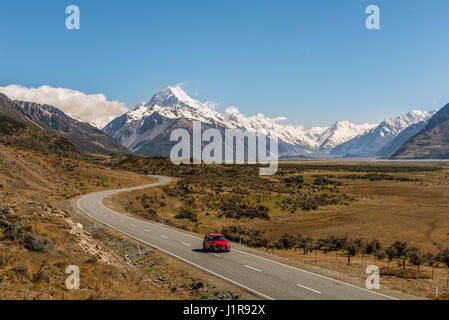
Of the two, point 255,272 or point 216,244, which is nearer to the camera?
point 255,272

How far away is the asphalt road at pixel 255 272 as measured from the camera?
15820 millimetres

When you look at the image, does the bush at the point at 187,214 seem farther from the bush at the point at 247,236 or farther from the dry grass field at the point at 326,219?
the bush at the point at 247,236

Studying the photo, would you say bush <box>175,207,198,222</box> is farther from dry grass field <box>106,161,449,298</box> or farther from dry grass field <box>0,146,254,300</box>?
dry grass field <box>0,146,254,300</box>

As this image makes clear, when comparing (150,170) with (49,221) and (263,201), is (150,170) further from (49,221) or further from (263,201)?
(49,221)

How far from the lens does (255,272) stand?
19.2 meters

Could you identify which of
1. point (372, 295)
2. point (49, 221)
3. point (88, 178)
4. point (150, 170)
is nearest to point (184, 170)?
point (150, 170)

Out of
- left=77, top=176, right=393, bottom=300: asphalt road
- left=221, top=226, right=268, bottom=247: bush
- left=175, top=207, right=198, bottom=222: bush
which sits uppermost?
left=77, top=176, right=393, bottom=300: asphalt road

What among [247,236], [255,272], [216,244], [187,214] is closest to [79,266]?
[255,272]

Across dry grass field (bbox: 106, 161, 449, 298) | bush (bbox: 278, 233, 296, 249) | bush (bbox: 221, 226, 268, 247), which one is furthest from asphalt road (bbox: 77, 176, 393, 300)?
bush (bbox: 278, 233, 296, 249)

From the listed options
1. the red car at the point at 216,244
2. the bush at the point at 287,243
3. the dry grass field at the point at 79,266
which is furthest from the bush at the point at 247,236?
the dry grass field at the point at 79,266

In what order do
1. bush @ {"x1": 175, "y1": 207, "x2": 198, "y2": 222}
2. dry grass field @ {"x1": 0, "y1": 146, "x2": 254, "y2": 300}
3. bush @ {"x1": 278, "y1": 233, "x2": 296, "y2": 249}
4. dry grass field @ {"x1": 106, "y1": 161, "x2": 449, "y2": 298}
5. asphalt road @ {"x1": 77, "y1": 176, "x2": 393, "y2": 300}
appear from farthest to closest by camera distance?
bush @ {"x1": 175, "y1": 207, "x2": 198, "y2": 222} → bush @ {"x1": 278, "y1": 233, "x2": 296, "y2": 249} → dry grass field @ {"x1": 106, "y1": 161, "x2": 449, "y2": 298} → asphalt road @ {"x1": 77, "y1": 176, "x2": 393, "y2": 300} → dry grass field @ {"x1": 0, "y1": 146, "x2": 254, "y2": 300}

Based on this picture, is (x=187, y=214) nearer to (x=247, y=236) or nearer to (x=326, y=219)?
(x=247, y=236)

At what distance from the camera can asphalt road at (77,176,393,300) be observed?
15.8 meters
